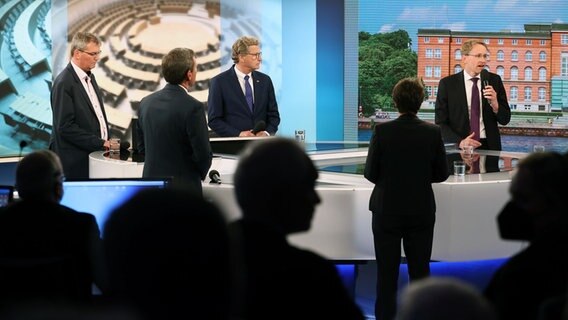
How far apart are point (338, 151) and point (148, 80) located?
133 inches

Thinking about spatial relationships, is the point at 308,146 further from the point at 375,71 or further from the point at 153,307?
the point at 153,307

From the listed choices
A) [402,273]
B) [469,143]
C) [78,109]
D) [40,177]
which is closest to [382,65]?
[469,143]

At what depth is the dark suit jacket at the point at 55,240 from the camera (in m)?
2.28

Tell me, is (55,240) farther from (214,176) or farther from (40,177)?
(214,176)

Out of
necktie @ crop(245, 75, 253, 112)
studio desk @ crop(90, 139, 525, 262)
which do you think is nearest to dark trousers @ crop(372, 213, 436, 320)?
studio desk @ crop(90, 139, 525, 262)

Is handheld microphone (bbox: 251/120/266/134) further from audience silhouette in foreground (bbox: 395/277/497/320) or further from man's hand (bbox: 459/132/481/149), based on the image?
audience silhouette in foreground (bbox: 395/277/497/320)

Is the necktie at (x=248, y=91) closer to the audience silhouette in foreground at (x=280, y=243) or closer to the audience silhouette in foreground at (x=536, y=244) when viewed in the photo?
the audience silhouette in foreground at (x=536, y=244)

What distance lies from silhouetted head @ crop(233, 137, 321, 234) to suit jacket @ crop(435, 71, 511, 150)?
4396mm

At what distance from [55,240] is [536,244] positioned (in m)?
1.15

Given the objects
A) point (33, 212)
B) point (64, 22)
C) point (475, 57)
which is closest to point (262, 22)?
point (64, 22)

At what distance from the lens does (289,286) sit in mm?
1776

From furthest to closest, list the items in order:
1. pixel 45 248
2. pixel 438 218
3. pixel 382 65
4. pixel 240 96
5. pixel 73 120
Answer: pixel 382 65 → pixel 240 96 → pixel 73 120 → pixel 438 218 → pixel 45 248

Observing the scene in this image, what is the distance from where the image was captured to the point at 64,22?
29.1 feet

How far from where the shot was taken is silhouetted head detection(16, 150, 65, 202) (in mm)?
2475
